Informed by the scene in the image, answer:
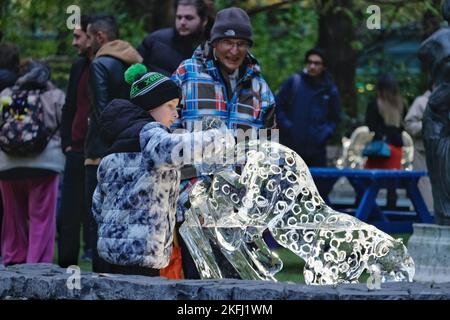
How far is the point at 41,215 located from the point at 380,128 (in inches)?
227

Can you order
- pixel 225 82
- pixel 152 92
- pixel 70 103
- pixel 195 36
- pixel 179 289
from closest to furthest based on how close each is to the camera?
pixel 179 289
pixel 152 92
pixel 225 82
pixel 195 36
pixel 70 103

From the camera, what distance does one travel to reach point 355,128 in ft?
74.5

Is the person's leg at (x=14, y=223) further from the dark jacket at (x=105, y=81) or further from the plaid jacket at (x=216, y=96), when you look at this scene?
the plaid jacket at (x=216, y=96)

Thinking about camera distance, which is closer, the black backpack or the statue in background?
the statue in background

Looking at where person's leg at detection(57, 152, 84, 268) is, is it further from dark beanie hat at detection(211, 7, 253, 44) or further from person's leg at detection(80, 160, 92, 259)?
dark beanie hat at detection(211, 7, 253, 44)

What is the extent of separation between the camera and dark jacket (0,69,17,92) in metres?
13.5

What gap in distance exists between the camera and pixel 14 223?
13.3m

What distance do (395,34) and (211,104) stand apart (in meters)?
17.0

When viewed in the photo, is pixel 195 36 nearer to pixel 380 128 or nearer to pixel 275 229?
pixel 275 229

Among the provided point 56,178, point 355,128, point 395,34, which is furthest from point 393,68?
point 56,178

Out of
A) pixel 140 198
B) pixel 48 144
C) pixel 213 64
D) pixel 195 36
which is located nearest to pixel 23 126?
pixel 48 144

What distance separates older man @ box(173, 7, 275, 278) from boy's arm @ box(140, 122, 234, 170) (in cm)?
171

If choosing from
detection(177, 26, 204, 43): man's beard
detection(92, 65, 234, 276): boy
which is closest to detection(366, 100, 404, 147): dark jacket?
detection(177, 26, 204, 43): man's beard
